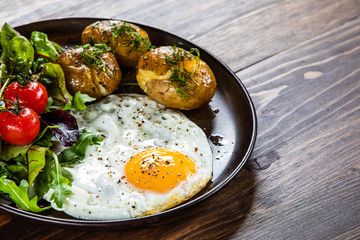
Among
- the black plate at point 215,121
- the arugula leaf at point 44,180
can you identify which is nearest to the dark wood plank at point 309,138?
the black plate at point 215,121

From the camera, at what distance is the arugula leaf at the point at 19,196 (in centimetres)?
177

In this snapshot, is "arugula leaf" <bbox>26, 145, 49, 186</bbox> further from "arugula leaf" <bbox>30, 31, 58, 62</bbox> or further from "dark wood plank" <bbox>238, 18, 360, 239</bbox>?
"dark wood plank" <bbox>238, 18, 360, 239</bbox>

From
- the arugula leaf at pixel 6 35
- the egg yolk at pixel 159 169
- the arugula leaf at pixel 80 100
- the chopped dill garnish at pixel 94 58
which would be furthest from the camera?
the arugula leaf at pixel 6 35

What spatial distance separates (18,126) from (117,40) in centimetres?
89

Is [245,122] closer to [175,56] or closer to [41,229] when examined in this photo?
[175,56]

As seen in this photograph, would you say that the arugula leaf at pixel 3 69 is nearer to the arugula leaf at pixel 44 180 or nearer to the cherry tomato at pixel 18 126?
the cherry tomato at pixel 18 126

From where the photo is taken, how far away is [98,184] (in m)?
1.97

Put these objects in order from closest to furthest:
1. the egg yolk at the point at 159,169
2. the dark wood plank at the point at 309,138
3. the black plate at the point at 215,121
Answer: the black plate at the point at 215,121 < the egg yolk at the point at 159,169 < the dark wood plank at the point at 309,138

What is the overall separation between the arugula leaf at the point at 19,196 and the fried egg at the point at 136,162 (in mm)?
→ 104

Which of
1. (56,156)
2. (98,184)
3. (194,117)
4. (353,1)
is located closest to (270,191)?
(194,117)

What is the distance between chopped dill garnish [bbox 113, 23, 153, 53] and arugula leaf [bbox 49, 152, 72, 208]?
36.6 inches

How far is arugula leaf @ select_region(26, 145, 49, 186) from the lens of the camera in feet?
6.30

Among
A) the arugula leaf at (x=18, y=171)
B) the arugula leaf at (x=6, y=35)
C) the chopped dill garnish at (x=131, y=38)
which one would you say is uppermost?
the arugula leaf at (x=6, y=35)

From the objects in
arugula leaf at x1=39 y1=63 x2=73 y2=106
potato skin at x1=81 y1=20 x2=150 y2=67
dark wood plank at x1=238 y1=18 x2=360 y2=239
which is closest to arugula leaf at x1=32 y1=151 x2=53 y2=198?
arugula leaf at x1=39 y1=63 x2=73 y2=106
